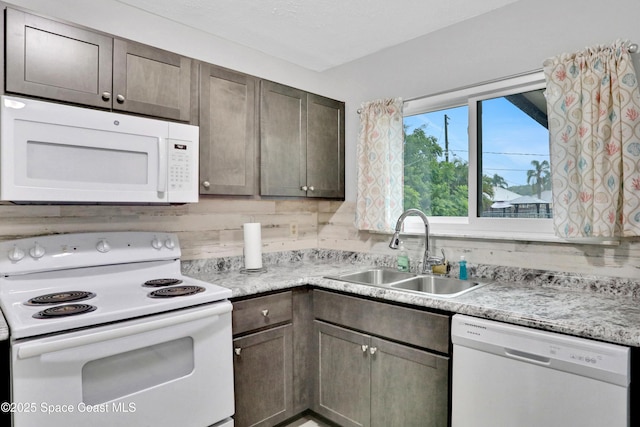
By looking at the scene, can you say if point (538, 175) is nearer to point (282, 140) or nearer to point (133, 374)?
point (282, 140)

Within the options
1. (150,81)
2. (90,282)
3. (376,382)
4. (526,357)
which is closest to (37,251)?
(90,282)

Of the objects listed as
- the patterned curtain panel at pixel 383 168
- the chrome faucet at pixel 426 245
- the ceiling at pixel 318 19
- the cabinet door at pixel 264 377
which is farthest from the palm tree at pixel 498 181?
the cabinet door at pixel 264 377

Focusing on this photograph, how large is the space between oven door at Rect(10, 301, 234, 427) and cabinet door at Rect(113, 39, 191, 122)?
1.00 meters

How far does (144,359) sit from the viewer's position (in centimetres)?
150

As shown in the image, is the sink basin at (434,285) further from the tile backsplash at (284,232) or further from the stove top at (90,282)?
the stove top at (90,282)

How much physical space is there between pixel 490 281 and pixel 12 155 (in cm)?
229

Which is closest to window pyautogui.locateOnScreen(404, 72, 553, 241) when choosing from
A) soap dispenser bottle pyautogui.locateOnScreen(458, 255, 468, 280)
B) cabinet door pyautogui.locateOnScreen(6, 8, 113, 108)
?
soap dispenser bottle pyautogui.locateOnScreen(458, 255, 468, 280)

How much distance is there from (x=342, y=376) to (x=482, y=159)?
151 centimetres

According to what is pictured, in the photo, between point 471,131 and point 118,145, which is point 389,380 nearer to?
point 471,131

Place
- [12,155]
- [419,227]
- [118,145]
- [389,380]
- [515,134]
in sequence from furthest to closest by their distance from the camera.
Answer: [419,227]
[515,134]
[389,380]
[118,145]
[12,155]

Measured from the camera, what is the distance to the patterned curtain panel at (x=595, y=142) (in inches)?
65.3

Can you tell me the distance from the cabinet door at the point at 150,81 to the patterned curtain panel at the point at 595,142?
1.85 m

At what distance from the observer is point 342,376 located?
210 cm

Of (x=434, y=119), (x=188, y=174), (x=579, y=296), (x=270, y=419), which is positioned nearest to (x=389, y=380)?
(x=270, y=419)
